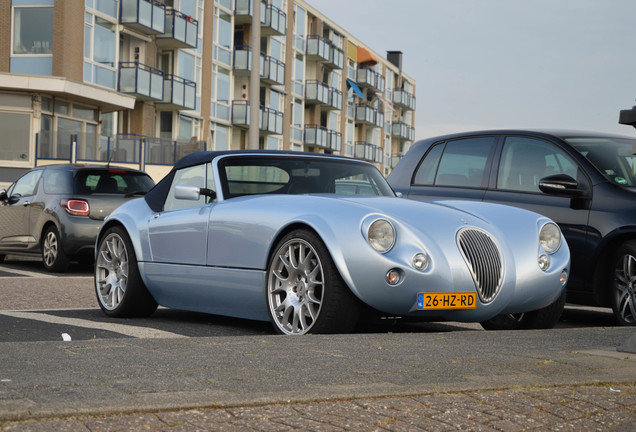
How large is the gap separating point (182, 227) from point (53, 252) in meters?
7.30

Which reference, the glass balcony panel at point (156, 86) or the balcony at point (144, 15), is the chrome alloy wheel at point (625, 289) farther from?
the glass balcony panel at point (156, 86)

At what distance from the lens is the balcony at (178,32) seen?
4159cm

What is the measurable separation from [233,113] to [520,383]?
1851 inches

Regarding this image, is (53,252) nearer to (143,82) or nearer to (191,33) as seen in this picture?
(143,82)

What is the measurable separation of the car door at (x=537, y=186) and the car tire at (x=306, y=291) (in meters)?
2.60

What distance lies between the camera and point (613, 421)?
3.55 metres

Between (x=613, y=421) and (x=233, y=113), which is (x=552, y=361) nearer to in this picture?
(x=613, y=421)

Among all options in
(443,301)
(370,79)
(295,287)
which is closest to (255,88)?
(295,287)

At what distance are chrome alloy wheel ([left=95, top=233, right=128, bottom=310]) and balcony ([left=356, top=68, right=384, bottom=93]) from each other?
2758 inches

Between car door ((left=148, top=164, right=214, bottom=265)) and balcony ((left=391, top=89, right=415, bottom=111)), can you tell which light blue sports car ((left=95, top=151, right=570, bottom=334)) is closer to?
car door ((left=148, top=164, right=214, bottom=265))

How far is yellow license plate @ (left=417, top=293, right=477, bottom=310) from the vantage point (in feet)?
19.4

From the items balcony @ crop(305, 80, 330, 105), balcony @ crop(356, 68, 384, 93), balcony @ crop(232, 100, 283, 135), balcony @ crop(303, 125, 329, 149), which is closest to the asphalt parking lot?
balcony @ crop(232, 100, 283, 135)

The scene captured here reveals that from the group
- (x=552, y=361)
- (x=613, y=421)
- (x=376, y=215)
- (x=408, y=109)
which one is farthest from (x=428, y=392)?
(x=408, y=109)

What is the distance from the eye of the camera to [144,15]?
127 feet
